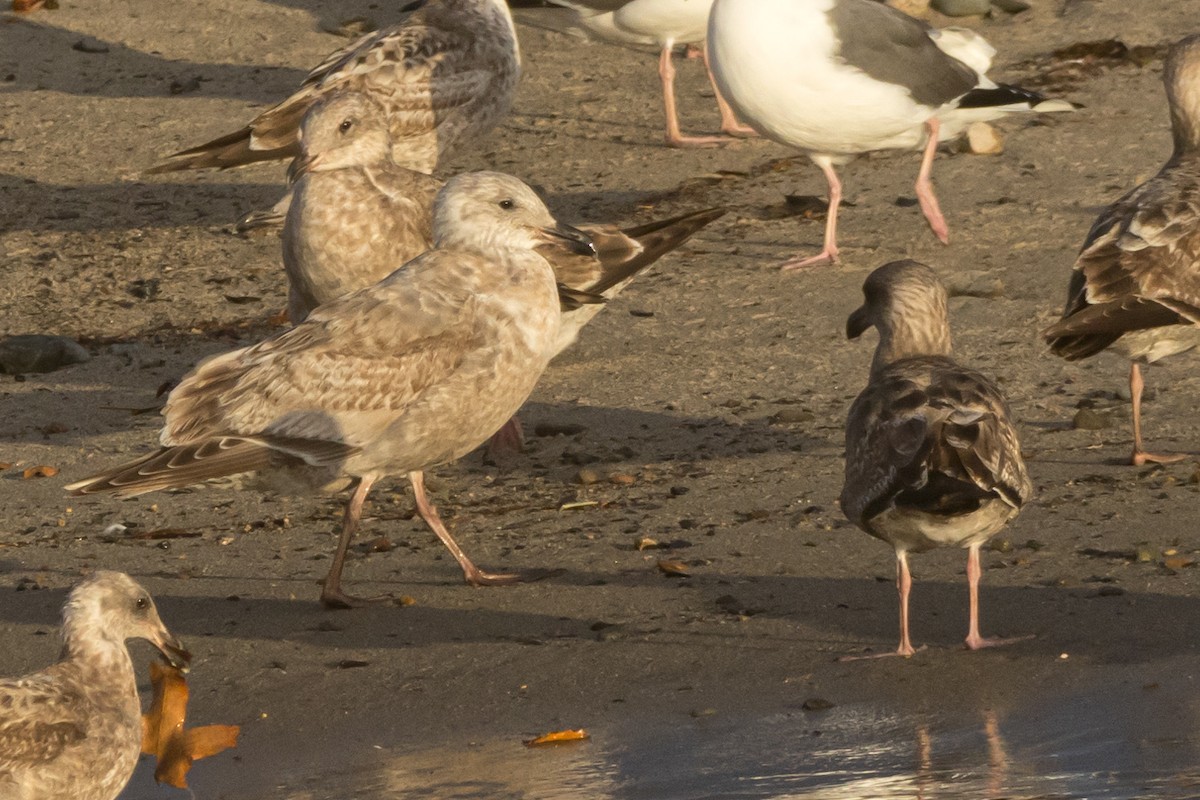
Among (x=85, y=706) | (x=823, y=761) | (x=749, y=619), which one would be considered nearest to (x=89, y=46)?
(x=749, y=619)

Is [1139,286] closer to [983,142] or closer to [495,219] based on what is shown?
[495,219]

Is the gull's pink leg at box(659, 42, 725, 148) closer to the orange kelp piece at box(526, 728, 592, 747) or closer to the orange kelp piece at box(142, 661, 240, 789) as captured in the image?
the orange kelp piece at box(142, 661, 240, 789)

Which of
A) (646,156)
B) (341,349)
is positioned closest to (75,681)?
(341,349)

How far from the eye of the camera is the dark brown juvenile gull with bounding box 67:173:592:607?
682 cm

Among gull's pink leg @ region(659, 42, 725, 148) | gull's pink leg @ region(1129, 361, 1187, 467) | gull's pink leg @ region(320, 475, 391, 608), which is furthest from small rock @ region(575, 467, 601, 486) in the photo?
gull's pink leg @ region(659, 42, 725, 148)

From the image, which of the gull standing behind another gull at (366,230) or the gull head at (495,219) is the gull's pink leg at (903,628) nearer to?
the gull head at (495,219)

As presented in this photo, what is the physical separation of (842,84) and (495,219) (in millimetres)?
3753

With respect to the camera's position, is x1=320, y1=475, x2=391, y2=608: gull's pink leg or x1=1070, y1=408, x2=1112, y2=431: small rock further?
x1=1070, y1=408, x2=1112, y2=431: small rock

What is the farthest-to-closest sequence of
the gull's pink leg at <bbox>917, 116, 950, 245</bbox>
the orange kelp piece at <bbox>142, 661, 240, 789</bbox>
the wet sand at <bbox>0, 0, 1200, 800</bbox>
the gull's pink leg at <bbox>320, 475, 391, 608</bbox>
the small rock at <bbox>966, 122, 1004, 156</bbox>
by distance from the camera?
the small rock at <bbox>966, 122, 1004, 156</bbox> < the gull's pink leg at <bbox>917, 116, 950, 245</bbox> < the gull's pink leg at <bbox>320, 475, 391, 608</bbox> < the wet sand at <bbox>0, 0, 1200, 800</bbox> < the orange kelp piece at <bbox>142, 661, 240, 789</bbox>

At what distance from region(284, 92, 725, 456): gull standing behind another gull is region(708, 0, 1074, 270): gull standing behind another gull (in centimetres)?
188

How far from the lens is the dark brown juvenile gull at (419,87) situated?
1038 cm

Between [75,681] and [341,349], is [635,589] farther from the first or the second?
[75,681]

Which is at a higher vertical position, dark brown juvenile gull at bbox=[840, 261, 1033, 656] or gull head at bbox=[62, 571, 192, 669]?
dark brown juvenile gull at bbox=[840, 261, 1033, 656]

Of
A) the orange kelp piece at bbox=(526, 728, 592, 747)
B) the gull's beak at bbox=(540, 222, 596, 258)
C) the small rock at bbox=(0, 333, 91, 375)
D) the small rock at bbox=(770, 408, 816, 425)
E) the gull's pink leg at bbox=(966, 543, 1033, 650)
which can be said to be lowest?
the small rock at bbox=(0, 333, 91, 375)
